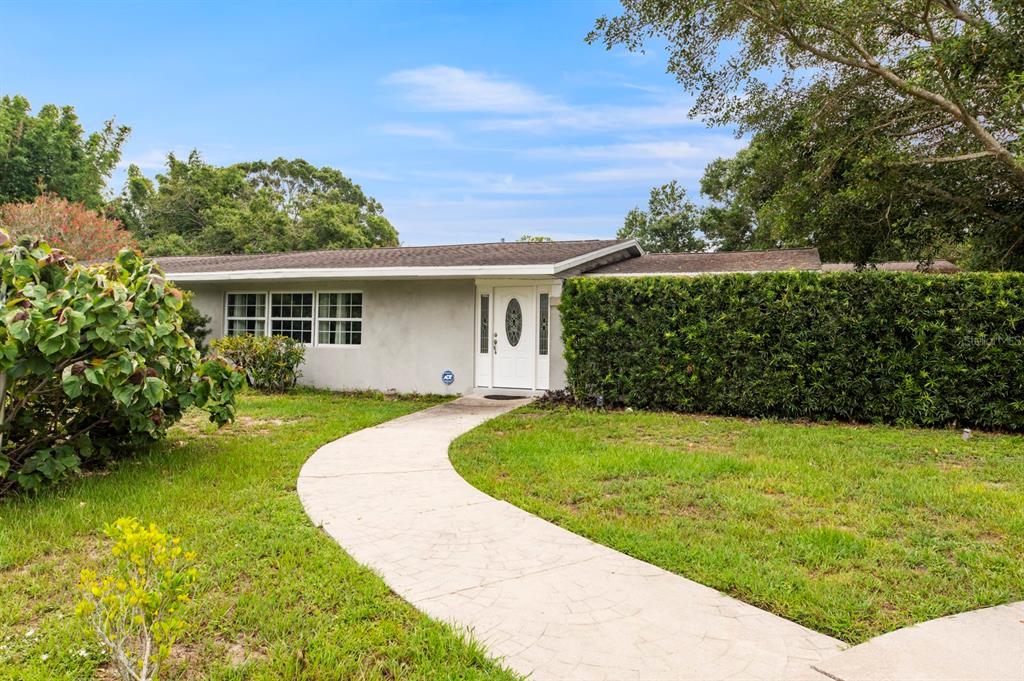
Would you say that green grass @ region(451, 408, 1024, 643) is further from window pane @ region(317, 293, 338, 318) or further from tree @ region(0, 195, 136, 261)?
tree @ region(0, 195, 136, 261)

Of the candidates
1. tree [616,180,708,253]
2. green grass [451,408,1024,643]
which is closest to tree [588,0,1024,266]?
green grass [451,408,1024,643]

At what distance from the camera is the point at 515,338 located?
11.8 m

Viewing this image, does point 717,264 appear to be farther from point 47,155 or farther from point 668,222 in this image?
point 47,155

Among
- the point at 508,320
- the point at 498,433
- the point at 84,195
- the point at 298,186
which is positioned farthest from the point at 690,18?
the point at 298,186

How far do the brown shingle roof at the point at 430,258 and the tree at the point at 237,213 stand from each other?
1645 centimetres

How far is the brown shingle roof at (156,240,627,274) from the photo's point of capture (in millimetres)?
11516

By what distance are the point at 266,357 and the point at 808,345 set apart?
9.96 meters

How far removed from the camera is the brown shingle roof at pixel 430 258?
1152cm

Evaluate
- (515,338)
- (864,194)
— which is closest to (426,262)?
(515,338)

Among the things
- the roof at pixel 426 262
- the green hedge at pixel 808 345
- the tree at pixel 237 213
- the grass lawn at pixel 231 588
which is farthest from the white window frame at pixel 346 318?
the tree at pixel 237 213

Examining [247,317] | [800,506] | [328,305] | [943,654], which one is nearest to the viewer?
[943,654]

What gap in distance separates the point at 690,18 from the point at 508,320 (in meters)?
7.36

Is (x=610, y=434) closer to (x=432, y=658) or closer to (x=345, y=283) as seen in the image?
(x=432, y=658)

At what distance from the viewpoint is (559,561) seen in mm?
3738
